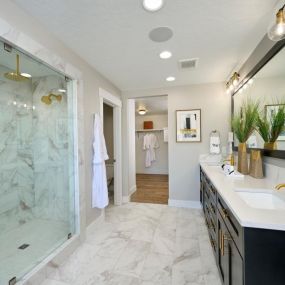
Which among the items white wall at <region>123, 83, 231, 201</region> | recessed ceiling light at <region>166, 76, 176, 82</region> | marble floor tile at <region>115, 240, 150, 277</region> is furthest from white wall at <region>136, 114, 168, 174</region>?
marble floor tile at <region>115, 240, 150, 277</region>

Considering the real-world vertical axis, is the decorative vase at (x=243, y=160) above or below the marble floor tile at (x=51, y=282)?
above

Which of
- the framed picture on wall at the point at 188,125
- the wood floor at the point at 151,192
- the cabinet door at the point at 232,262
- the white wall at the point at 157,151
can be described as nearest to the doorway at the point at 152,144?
the white wall at the point at 157,151

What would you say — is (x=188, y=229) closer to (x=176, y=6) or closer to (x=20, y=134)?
(x=176, y=6)

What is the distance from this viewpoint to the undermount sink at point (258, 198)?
4.86 ft

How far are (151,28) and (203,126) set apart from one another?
2176 millimetres

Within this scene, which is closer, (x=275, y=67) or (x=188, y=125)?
(x=275, y=67)

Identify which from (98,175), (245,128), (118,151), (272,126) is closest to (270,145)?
(272,126)

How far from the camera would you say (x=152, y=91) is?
12.1 feet

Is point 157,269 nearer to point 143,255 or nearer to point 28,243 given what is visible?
point 143,255

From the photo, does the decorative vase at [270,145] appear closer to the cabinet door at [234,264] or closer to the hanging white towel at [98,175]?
the cabinet door at [234,264]

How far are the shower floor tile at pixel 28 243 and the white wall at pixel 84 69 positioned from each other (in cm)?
46

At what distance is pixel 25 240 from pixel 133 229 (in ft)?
A: 4.64

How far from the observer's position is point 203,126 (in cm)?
343

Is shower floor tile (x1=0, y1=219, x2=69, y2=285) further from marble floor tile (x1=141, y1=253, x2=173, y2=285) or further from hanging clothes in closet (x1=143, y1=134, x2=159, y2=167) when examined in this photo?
hanging clothes in closet (x1=143, y1=134, x2=159, y2=167)
